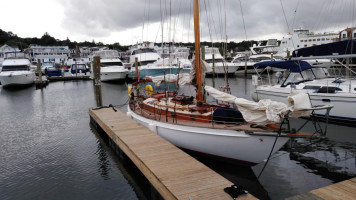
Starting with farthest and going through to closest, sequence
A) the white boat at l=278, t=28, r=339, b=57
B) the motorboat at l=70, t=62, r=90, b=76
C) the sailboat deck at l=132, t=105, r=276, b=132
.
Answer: the white boat at l=278, t=28, r=339, b=57
the motorboat at l=70, t=62, r=90, b=76
the sailboat deck at l=132, t=105, r=276, b=132

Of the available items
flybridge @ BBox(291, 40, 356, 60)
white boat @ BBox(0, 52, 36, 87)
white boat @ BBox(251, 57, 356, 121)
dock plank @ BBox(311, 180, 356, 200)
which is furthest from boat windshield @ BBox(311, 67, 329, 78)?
white boat @ BBox(0, 52, 36, 87)

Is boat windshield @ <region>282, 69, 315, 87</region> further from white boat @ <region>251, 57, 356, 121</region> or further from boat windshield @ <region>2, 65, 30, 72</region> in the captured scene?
boat windshield @ <region>2, 65, 30, 72</region>

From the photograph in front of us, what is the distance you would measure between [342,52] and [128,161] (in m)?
12.4

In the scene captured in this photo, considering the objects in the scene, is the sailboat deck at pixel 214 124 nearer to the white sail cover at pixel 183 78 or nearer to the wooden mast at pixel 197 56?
the wooden mast at pixel 197 56

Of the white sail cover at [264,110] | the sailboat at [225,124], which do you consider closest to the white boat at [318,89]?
the sailboat at [225,124]

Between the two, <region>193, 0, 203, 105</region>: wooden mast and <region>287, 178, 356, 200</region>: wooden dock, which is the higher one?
<region>193, 0, 203, 105</region>: wooden mast

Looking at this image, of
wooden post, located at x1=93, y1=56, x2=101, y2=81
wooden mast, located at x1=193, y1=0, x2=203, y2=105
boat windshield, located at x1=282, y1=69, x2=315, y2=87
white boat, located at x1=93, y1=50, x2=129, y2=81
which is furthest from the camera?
white boat, located at x1=93, y1=50, x2=129, y2=81

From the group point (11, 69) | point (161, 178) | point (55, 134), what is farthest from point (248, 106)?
point (11, 69)

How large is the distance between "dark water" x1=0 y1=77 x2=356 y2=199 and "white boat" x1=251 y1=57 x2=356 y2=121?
99 centimetres

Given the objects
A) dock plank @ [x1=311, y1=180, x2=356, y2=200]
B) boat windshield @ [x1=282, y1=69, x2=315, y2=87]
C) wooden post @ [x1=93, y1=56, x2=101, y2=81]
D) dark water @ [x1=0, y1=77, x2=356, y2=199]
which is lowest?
dark water @ [x1=0, y1=77, x2=356, y2=199]

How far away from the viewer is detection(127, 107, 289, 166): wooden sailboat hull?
808 cm

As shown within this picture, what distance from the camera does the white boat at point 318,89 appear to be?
14.2 m

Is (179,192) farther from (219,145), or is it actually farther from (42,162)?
(42,162)

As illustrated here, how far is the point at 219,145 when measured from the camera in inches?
347
